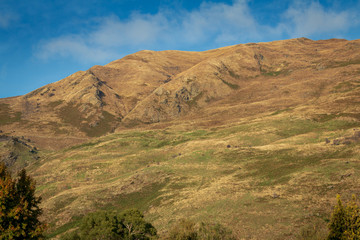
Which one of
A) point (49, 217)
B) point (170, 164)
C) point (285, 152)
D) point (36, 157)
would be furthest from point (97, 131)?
point (285, 152)

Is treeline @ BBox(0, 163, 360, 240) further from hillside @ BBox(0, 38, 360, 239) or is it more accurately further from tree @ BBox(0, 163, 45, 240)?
hillside @ BBox(0, 38, 360, 239)

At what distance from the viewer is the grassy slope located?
128 feet

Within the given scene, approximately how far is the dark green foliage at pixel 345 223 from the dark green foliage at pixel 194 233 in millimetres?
14032

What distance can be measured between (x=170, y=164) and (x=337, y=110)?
274ft

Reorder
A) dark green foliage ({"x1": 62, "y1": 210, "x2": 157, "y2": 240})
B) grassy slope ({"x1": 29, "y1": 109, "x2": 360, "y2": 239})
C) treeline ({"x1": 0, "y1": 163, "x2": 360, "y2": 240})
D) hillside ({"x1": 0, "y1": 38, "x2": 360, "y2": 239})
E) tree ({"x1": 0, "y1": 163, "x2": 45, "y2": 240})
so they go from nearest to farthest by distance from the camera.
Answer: tree ({"x1": 0, "y1": 163, "x2": 45, "y2": 240}) → treeline ({"x1": 0, "y1": 163, "x2": 360, "y2": 240}) → dark green foliage ({"x1": 62, "y1": 210, "x2": 157, "y2": 240}) → grassy slope ({"x1": 29, "y1": 109, "x2": 360, "y2": 239}) → hillside ({"x1": 0, "y1": 38, "x2": 360, "y2": 239})

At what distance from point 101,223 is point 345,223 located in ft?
93.5

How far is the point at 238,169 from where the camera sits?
224ft

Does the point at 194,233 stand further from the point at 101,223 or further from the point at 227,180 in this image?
the point at 227,180

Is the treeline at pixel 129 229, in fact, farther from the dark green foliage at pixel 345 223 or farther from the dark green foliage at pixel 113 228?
the dark green foliage at pixel 345 223

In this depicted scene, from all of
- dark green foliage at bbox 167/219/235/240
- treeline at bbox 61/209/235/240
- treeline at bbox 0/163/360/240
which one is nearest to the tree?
treeline at bbox 0/163/360/240

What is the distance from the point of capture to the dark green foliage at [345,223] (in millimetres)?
19555

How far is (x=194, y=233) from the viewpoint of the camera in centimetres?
2886

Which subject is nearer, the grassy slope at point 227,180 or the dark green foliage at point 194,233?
the dark green foliage at point 194,233

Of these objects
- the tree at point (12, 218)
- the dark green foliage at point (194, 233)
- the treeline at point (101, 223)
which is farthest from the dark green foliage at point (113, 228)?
the tree at point (12, 218)
